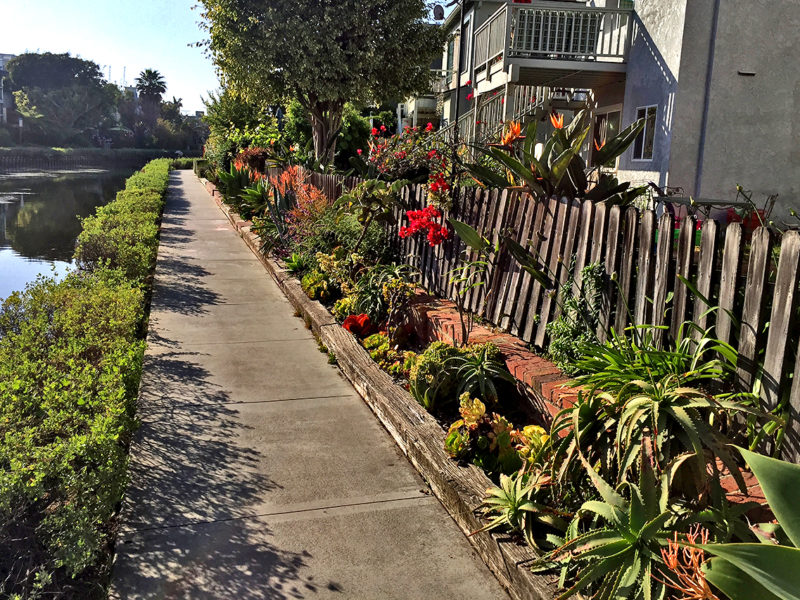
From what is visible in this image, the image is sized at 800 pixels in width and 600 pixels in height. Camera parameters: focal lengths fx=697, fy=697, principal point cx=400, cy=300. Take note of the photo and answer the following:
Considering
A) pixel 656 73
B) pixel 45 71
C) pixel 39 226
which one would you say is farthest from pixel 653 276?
pixel 45 71

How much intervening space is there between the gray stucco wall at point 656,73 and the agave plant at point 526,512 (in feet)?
30.6

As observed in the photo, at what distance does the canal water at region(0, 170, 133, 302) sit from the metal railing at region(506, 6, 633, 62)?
28.5ft

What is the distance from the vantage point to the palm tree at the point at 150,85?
325 ft

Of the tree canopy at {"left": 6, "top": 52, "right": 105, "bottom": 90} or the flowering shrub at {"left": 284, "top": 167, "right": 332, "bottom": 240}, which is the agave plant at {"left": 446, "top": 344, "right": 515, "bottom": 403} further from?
the tree canopy at {"left": 6, "top": 52, "right": 105, "bottom": 90}

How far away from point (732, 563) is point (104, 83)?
108918 millimetres

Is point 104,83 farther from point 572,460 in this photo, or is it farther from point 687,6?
point 572,460

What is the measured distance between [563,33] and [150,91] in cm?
9867

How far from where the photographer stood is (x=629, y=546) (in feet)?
7.43

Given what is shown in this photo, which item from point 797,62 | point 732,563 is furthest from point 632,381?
point 797,62

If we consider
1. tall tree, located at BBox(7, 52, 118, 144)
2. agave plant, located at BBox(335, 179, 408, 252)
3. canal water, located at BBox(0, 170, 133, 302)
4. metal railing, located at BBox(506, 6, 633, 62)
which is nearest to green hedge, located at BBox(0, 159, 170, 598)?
agave plant, located at BBox(335, 179, 408, 252)

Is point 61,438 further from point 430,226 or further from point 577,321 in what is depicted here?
point 430,226

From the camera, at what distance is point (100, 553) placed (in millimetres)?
2904

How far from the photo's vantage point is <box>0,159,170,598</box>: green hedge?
2.61 meters

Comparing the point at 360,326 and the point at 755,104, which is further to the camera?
the point at 755,104
